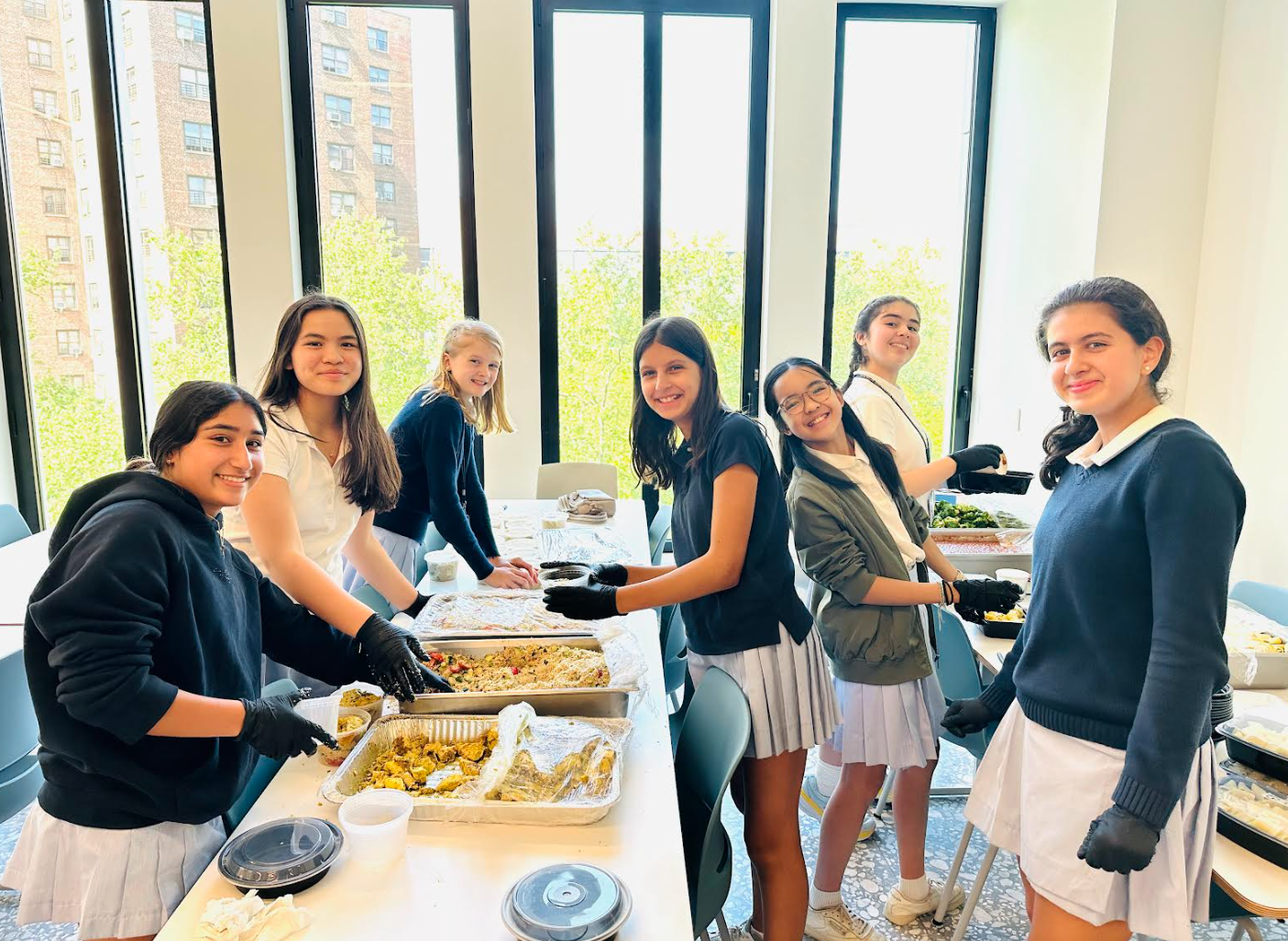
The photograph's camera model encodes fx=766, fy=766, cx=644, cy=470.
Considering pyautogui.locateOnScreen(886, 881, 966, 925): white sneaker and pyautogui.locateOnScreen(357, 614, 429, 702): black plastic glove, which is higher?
pyautogui.locateOnScreen(357, 614, 429, 702): black plastic glove

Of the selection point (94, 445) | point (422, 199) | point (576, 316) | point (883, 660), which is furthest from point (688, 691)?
point (94, 445)

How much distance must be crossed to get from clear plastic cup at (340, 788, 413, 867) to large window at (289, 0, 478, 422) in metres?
3.09

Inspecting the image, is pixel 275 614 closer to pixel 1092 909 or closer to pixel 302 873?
pixel 302 873

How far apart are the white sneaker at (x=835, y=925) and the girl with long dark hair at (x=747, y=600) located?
0.81 ft

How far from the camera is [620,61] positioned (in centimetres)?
384

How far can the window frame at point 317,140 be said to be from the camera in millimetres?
3703

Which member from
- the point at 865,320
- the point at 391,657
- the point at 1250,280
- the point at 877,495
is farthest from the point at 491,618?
the point at 1250,280

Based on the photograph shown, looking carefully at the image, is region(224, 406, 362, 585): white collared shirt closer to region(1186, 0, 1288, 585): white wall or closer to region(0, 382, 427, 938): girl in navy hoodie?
region(0, 382, 427, 938): girl in navy hoodie

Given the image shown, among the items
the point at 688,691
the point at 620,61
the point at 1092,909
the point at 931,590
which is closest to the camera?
the point at 1092,909

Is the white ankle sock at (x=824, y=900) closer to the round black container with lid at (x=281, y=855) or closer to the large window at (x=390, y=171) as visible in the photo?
the round black container with lid at (x=281, y=855)

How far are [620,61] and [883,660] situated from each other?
328cm

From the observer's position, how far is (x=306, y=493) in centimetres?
180

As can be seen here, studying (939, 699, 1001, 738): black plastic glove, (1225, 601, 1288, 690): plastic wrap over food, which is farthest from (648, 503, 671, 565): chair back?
(1225, 601, 1288, 690): plastic wrap over food

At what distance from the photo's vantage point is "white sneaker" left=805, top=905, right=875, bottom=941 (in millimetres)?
1875
